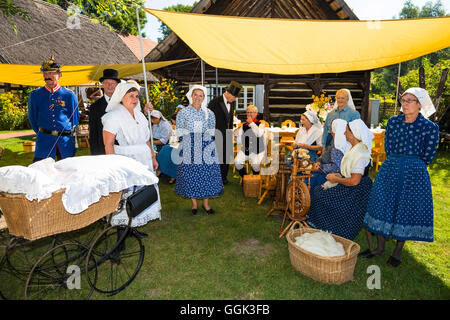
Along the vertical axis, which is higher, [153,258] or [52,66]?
[52,66]

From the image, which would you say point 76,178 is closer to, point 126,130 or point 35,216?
point 35,216

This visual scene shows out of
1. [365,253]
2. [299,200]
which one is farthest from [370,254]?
[299,200]

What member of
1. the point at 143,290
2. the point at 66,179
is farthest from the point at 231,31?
the point at 143,290

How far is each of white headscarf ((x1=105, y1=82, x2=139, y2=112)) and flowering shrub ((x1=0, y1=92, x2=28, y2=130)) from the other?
49.8 ft

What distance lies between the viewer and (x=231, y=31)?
353cm

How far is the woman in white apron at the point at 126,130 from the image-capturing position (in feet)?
9.81

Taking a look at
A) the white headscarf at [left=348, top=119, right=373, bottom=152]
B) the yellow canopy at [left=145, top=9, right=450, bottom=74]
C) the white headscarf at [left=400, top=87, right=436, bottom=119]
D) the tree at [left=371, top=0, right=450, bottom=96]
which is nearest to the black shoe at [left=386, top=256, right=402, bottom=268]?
the white headscarf at [left=348, top=119, right=373, bottom=152]

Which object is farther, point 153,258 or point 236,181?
point 236,181

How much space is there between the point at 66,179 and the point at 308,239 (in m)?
2.52

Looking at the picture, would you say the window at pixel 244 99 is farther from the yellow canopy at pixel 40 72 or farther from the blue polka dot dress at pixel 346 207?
the blue polka dot dress at pixel 346 207

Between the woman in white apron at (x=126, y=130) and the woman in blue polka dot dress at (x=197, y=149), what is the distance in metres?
0.93

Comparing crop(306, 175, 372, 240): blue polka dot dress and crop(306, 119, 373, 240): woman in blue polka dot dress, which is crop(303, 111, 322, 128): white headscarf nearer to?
crop(306, 119, 373, 240): woman in blue polka dot dress

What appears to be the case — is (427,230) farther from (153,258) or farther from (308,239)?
(153,258)
